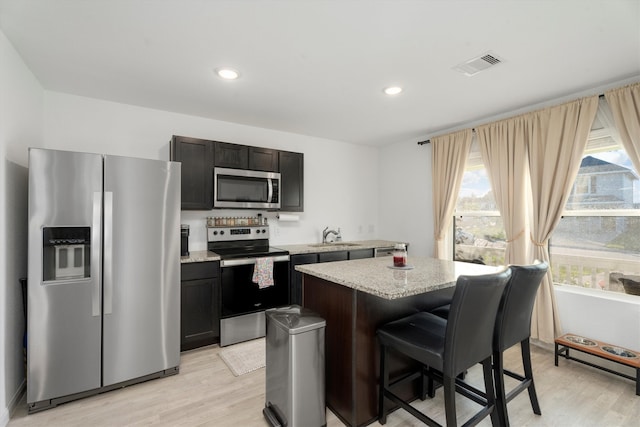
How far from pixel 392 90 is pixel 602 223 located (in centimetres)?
237

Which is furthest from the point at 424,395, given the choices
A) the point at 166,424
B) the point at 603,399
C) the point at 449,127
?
the point at 449,127

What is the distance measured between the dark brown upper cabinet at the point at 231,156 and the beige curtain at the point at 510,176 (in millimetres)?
2898

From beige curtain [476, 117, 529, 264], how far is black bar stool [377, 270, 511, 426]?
1928 millimetres

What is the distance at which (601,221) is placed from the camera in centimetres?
281

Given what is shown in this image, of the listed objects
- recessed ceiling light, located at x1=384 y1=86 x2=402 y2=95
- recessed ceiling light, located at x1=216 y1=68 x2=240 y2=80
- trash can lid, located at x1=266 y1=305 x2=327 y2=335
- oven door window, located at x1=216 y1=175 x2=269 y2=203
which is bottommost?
trash can lid, located at x1=266 y1=305 x2=327 y2=335

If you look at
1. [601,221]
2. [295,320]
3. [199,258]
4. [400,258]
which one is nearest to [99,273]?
[199,258]

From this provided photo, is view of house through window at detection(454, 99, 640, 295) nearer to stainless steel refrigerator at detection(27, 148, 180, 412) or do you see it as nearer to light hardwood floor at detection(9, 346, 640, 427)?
light hardwood floor at detection(9, 346, 640, 427)

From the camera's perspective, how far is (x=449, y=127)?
398 centimetres

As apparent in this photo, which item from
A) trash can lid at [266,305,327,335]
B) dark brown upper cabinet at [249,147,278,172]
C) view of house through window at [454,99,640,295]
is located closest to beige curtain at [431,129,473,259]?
view of house through window at [454,99,640,295]

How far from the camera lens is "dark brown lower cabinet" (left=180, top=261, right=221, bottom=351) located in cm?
288

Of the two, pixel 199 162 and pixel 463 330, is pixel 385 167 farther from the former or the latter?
pixel 463 330

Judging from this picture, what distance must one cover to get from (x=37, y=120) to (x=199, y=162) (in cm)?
137

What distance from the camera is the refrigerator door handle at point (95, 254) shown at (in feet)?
7.13

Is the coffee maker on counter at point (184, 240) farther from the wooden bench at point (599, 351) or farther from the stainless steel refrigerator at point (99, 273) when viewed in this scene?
the wooden bench at point (599, 351)
